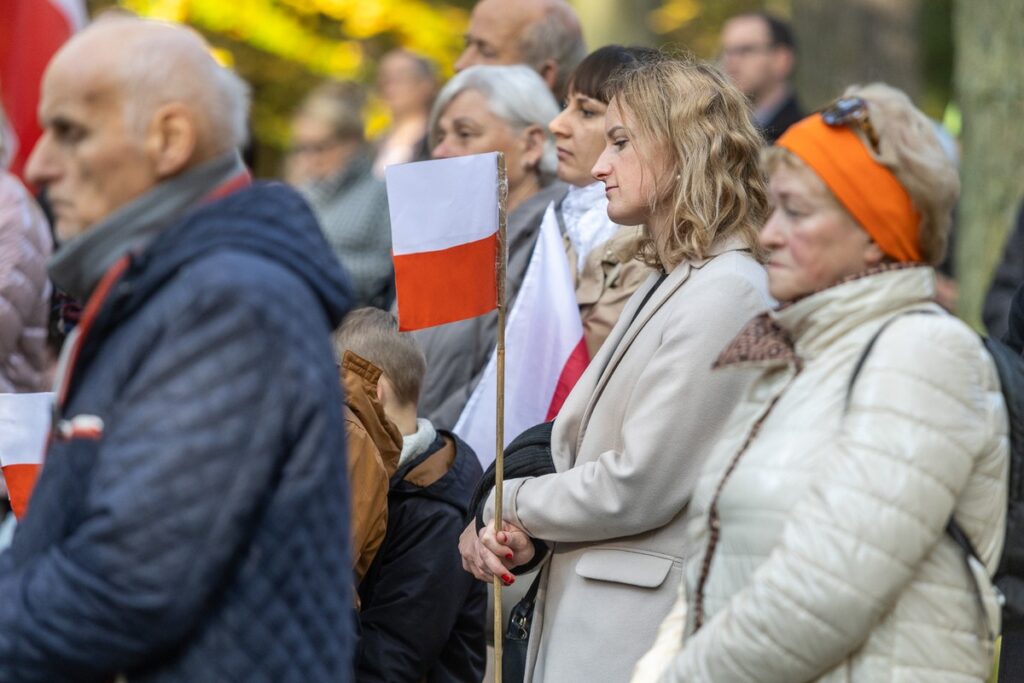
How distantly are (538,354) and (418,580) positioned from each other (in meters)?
0.89

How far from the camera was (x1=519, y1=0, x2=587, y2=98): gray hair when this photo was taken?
20.9 feet

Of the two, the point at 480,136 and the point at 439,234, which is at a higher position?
the point at 439,234

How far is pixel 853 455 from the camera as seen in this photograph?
2711 mm

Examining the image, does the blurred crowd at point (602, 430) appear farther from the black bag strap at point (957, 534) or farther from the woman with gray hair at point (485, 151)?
the woman with gray hair at point (485, 151)

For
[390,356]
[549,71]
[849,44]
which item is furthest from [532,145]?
[849,44]

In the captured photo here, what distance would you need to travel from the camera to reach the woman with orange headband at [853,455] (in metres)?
2.70

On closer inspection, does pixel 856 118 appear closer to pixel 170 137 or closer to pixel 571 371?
pixel 170 137

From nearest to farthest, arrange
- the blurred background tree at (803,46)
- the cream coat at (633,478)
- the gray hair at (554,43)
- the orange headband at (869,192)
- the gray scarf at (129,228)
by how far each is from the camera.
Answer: the gray scarf at (129,228) → the orange headband at (869,192) → the cream coat at (633,478) → the gray hair at (554,43) → the blurred background tree at (803,46)

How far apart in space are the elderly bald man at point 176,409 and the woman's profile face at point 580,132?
2.21 metres

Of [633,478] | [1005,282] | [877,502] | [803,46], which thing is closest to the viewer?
[877,502]

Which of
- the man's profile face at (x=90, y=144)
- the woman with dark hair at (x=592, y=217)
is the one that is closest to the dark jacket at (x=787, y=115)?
the woman with dark hair at (x=592, y=217)

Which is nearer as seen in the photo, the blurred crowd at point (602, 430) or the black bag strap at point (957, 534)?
the blurred crowd at point (602, 430)

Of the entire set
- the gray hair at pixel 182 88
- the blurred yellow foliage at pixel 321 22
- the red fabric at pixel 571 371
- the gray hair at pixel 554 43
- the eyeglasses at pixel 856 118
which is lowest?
the blurred yellow foliage at pixel 321 22

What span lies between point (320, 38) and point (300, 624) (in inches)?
540
